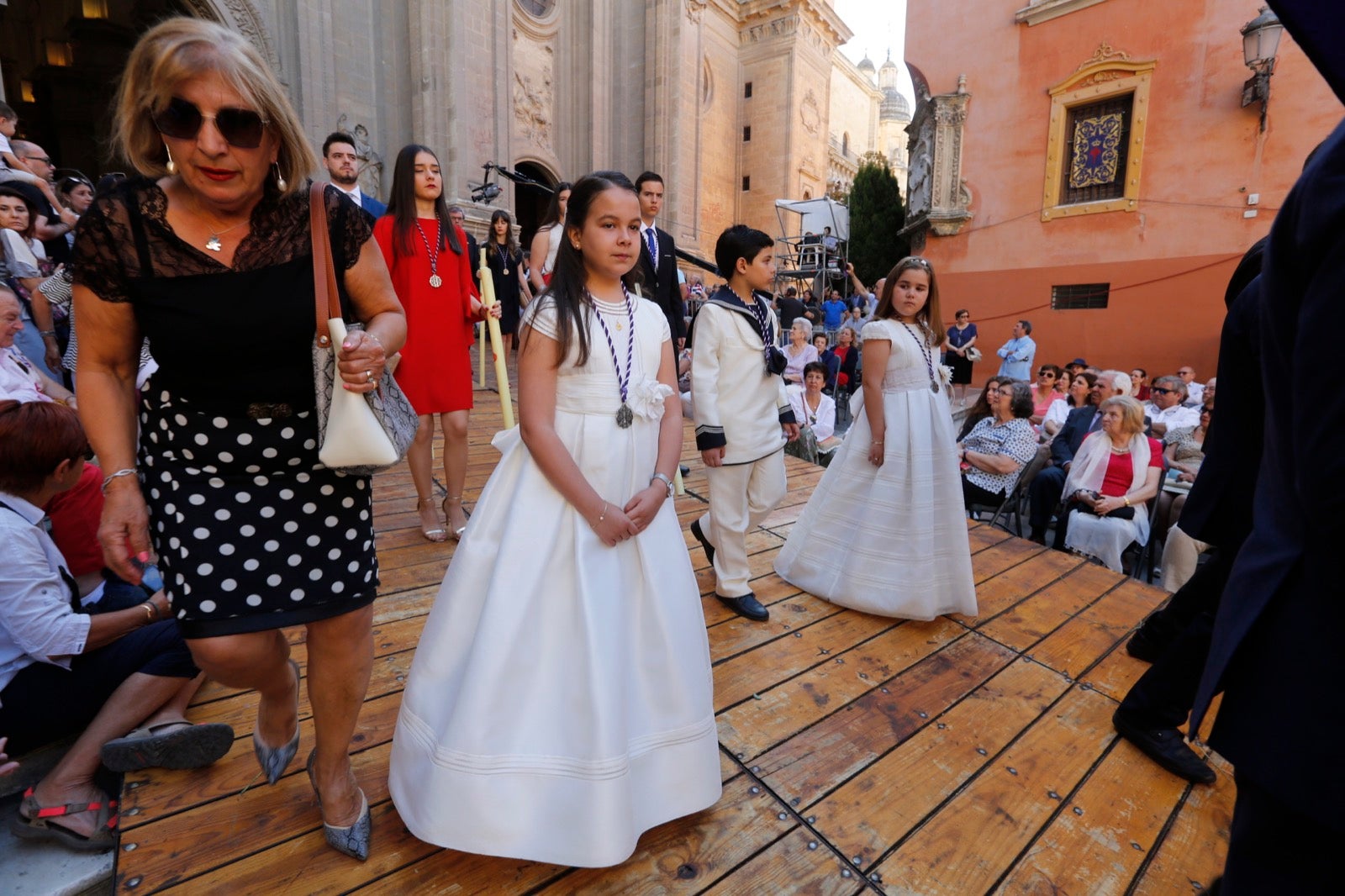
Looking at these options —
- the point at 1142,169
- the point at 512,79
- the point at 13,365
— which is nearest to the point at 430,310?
the point at 13,365

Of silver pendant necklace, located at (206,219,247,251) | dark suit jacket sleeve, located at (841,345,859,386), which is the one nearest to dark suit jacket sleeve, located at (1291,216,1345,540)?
silver pendant necklace, located at (206,219,247,251)

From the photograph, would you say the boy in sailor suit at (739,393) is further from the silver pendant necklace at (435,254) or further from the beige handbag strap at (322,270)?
the beige handbag strap at (322,270)

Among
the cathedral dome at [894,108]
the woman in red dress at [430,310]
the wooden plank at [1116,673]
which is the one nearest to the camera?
the wooden plank at [1116,673]

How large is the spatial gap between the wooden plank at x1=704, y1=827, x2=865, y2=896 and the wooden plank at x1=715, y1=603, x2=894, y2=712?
0.66 m

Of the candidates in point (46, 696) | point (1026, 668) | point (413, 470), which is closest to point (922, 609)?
point (1026, 668)

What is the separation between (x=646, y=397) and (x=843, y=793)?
4.63ft

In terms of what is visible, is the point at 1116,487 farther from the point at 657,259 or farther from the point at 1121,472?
the point at 657,259

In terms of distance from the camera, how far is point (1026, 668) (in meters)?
2.98

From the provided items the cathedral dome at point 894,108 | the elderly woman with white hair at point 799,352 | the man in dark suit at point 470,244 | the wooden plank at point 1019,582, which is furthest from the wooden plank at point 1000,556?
the cathedral dome at point 894,108

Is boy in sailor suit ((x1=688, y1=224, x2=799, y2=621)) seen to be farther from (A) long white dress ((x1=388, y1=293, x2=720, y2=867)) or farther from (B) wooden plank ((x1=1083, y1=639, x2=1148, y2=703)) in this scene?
(B) wooden plank ((x1=1083, y1=639, x2=1148, y2=703))

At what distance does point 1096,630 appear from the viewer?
11.1 ft

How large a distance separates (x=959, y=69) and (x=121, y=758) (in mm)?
16817

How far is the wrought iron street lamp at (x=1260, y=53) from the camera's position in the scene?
10219mm

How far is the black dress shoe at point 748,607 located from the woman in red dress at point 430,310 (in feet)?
5.42
